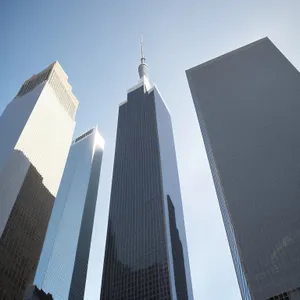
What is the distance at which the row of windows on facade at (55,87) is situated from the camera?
132 metres

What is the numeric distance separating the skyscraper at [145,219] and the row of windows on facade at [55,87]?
24073 millimetres

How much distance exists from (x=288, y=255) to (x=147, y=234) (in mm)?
44615

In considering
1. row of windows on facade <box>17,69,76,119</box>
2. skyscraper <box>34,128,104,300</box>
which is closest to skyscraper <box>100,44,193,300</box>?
row of windows on facade <box>17,69,76,119</box>

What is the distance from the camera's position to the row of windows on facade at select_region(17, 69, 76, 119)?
131500 millimetres

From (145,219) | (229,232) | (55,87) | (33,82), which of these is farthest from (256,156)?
(33,82)

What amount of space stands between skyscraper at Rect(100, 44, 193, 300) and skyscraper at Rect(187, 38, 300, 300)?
23213 mm

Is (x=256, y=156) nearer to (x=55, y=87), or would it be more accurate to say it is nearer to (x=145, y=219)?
(x=145, y=219)

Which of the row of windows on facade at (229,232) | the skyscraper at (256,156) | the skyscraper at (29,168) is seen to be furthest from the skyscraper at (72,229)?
the skyscraper at (256,156)

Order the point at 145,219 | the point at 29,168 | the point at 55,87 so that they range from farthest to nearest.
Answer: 1. the point at 55,87
2. the point at 145,219
3. the point at 29,168

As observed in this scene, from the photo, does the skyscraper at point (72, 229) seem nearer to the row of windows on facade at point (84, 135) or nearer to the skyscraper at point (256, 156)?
the row of windows on facade at point (84, 135)

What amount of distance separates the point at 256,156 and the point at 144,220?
133 ft

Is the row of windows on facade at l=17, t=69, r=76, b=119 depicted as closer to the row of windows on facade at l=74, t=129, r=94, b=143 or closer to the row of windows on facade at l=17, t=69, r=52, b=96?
the row of windows on facade at l=17, t=69, r=52, b=96

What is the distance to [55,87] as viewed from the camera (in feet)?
436

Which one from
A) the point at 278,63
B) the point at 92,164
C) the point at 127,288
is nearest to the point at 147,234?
the point at 127,288
